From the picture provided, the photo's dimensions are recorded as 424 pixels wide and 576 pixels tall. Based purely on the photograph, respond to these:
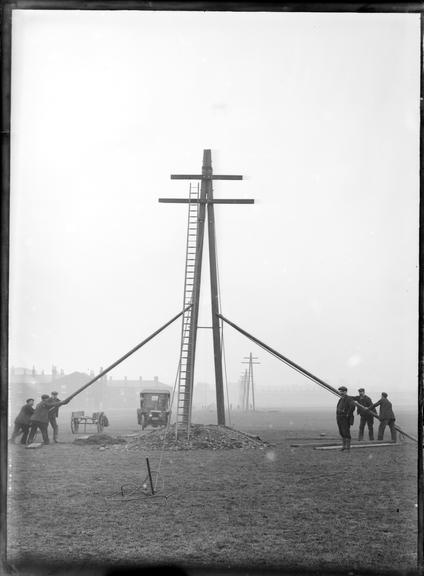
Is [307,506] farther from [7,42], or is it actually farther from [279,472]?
[7,42]

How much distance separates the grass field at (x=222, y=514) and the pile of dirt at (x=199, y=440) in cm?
194

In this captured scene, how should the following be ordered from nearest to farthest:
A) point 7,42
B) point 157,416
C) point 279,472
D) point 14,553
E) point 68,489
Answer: point 7,42, point 14,553, point 68,489, point 279,472, point 157,416

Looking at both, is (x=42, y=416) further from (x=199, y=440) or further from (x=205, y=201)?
(x=205, y=201)

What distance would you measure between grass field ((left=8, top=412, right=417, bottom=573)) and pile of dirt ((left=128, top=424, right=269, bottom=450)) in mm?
1937

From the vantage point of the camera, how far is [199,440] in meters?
14.1

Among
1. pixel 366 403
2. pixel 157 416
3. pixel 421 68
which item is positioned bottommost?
pixel 157 416

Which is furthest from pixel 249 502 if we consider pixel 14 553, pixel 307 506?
pixel 14 553

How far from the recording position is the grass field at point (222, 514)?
18.7 ft

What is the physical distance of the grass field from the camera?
18.7 ft

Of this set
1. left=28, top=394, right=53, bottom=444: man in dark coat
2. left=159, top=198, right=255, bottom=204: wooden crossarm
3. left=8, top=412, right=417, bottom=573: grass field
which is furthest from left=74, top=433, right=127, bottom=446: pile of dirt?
left=159, top=198, right=255, bottom=204: wooden crossarm

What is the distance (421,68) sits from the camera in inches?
187

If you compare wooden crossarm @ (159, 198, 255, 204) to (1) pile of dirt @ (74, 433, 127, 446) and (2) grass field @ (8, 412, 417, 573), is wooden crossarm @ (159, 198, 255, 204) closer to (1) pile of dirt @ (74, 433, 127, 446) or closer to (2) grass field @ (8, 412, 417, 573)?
(1) pile of dirt @ (74, 433, 127, 446)

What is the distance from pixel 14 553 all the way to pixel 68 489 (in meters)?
3.00

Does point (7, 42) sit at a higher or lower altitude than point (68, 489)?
higher
